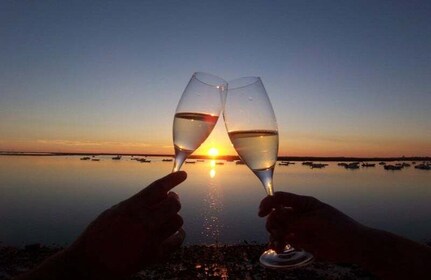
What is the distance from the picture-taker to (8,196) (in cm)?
4084

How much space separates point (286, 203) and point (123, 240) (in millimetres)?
1000

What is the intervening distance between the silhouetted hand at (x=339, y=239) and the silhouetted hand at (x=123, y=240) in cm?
64

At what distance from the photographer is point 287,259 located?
7.13 feet

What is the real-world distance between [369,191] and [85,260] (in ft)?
187

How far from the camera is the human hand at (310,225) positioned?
6.66ft

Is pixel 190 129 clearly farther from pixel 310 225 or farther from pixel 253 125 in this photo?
pixel 310 225

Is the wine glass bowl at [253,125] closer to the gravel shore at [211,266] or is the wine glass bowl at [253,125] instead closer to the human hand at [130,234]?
the human hand at [130,234]

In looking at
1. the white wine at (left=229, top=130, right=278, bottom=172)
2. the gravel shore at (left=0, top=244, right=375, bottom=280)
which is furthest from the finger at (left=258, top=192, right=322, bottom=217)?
the gravel shore at (left=0, top=244, right=375, bottom=280)

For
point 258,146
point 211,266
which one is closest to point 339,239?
point 258,146

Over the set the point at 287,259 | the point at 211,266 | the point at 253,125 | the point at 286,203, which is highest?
the point at 253,125

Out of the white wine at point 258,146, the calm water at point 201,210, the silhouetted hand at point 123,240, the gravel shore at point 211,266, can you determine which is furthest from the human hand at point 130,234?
the calm water at point 201,210

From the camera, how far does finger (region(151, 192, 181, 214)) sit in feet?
5.73

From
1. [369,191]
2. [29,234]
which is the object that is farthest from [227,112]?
[369,191]

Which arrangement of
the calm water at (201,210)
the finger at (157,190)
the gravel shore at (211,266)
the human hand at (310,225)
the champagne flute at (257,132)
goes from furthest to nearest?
the calm water at (201,210)
the gravel shore at (211,266)
the champagne flute at (257,132)
the human hand at (310,225)
the finger at (157,190)
